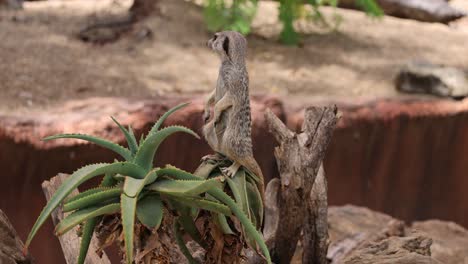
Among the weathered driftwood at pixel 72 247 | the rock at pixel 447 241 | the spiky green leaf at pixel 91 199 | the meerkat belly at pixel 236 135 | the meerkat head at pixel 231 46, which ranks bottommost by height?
the rock at pixel 447 241

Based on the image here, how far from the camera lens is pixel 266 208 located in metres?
2.86

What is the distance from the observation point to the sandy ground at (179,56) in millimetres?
5055

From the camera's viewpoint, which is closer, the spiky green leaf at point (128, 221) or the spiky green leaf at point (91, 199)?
the spiky green leaf at point (128, 221)

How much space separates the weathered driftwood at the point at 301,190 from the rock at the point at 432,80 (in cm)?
263

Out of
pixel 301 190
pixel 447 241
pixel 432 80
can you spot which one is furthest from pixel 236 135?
pixel 432 80

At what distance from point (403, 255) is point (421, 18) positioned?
5158mm

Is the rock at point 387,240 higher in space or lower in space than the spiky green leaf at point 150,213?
lower

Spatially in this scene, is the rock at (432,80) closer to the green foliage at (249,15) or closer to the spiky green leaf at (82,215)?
the green foliage at (249,15)

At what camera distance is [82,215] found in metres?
1.79

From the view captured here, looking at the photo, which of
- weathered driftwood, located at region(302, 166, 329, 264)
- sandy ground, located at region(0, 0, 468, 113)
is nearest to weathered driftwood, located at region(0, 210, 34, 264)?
weathered driftwood, located at region(302, 166, 329, 264)

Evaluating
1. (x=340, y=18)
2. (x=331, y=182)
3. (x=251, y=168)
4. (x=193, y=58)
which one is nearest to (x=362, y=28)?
(x=340, y=18)

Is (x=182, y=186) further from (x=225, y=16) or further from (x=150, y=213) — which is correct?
(x=225, y=16)

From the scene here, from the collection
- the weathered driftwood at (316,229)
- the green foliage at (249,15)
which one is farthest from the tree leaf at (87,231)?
the green foliage at (249,15)

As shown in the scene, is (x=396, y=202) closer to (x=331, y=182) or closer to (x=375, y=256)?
(x=331, y=182)
